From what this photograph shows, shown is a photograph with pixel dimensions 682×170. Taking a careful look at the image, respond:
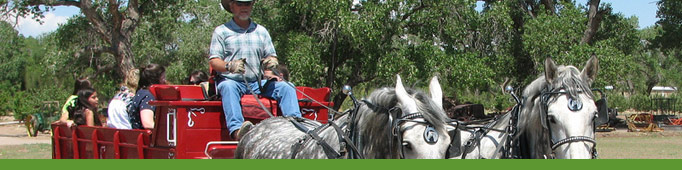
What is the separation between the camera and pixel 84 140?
24.2 feet

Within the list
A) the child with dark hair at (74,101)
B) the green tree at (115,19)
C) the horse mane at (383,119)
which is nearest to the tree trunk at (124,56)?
the green tree at (115,19)


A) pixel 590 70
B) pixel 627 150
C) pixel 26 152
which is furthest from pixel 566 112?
pixel 26 152

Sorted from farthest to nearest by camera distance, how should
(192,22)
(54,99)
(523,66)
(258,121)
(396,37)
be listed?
(54,99) < (192,22) < (523,66) < (396,37) < (258,121)

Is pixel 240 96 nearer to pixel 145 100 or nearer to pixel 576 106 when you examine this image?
pixel 145 100

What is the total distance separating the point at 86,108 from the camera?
8.14 meters

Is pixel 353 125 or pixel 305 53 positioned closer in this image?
pixel 353 125

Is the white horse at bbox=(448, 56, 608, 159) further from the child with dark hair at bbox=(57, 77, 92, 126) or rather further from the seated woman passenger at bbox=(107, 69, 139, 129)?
the child with dark hair at bbox=(57, 77, 92, 126)

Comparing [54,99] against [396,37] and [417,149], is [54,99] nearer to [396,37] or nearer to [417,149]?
[396,37]

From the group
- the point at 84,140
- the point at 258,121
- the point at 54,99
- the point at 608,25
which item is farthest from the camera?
the point at 54,99

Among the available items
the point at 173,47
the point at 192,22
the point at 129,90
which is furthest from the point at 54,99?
the point at 129,90

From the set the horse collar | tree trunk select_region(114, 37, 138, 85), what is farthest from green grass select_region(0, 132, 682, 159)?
the horse collar

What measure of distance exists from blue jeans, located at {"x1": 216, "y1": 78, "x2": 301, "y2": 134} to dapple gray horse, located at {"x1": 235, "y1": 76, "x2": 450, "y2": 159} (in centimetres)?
60

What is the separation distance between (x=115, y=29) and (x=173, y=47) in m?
13.2

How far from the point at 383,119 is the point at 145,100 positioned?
3183 mm
